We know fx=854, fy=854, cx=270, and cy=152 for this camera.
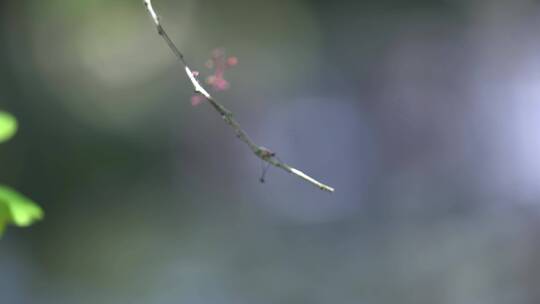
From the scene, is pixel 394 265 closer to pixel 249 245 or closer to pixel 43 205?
pixel 249 245

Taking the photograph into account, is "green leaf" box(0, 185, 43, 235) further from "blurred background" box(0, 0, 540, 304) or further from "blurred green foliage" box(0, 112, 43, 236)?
"blurred background" box(0, 0, 540, 304)

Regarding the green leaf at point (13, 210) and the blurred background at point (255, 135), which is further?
the blurred background at point (255, 135)

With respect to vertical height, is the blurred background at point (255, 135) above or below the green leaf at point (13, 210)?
above

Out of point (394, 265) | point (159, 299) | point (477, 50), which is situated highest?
point (477, 50)

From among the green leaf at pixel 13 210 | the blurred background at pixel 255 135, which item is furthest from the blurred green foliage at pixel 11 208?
the blurred background at pixel 255 135

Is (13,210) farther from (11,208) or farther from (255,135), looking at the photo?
(255,135)

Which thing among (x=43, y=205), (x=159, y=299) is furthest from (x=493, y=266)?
(x=43, y=205)

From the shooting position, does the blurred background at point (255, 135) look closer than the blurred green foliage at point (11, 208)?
No

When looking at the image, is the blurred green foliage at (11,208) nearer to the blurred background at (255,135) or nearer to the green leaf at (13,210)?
the green leaf at (13,210)
